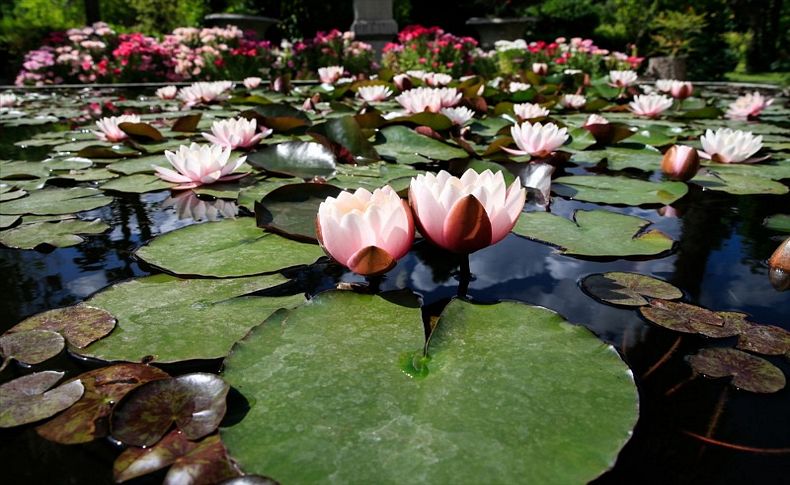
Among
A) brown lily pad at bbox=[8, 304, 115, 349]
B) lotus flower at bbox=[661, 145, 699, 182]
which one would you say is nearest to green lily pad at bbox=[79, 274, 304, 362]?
brown lily pad at bbox=[8, 304, 115, 349]

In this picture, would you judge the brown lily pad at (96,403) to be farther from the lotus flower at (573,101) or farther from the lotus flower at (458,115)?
the lotus flower at (573,101)

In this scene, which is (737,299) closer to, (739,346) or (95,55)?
(739,346)

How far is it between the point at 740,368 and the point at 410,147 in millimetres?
1708

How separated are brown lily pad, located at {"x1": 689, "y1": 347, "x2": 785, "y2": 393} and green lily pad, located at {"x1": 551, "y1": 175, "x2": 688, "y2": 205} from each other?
0.81 meters

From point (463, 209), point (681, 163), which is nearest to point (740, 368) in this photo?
point (463, 209)

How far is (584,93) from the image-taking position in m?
4.27

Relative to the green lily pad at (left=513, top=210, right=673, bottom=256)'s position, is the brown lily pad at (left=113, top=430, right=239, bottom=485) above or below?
below

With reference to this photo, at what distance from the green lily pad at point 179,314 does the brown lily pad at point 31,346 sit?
0.05 metres

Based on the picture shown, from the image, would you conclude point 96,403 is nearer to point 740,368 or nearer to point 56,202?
point 740,368

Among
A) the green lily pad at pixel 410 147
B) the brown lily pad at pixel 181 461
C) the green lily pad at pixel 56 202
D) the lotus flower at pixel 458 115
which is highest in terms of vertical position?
the lotus flower at pixel 458 115

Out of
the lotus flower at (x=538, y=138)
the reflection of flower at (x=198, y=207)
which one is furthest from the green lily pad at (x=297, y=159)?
the lotus flower at (x=538, y=138)

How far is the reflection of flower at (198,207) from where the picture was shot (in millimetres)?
1406

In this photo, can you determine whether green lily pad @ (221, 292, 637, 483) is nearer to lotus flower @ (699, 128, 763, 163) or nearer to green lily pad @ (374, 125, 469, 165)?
green lily pad @ (374, 125, 469, 165)

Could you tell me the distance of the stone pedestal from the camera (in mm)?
9586
